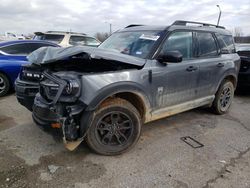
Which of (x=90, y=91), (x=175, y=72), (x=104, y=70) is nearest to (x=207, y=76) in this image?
(x=175, y=72)

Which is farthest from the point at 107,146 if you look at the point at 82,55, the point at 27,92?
the point at 27,92

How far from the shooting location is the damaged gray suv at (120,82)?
118 inches

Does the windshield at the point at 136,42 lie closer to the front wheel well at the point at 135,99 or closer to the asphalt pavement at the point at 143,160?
the front wheel well at the point at 135,99

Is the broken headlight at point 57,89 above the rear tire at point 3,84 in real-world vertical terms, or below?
above

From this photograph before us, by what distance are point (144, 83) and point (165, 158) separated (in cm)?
108

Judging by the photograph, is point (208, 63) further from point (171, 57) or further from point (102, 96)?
point (102, 96)

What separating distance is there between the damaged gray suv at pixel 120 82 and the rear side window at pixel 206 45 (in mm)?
19

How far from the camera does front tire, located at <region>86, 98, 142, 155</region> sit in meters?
3.21

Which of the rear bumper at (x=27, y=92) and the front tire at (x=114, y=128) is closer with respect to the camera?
the front tire at (x=114, y=128)

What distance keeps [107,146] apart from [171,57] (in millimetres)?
1557

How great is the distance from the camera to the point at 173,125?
183 inches

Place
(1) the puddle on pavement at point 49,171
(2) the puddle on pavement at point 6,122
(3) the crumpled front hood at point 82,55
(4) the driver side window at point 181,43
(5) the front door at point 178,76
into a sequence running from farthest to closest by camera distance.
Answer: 1. (2) the puddle on pavement at point 6,122
2. (4) the driver side window at point 181,43
3. (5) the front door at point 178,76
4. (3) the crumpled front hood at point 82,55
5. (1) the puddle on pavement at point 49,171

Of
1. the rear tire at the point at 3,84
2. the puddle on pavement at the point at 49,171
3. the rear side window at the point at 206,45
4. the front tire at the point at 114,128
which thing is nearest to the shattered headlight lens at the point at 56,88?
the front tire at the point at 114,128

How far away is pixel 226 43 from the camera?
16.8 feet
